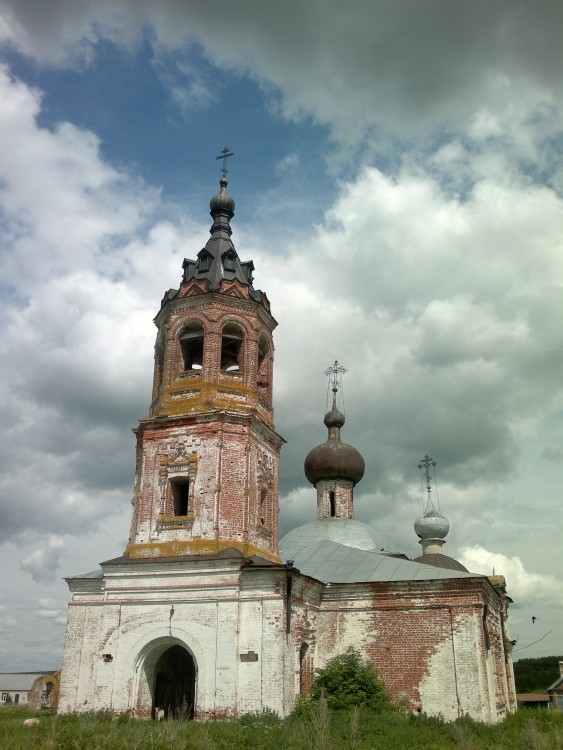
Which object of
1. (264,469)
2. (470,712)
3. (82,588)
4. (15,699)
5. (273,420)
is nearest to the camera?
(470,712)

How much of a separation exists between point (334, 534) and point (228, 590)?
10902mm

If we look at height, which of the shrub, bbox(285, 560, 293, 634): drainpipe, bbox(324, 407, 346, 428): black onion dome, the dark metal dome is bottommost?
the shrub

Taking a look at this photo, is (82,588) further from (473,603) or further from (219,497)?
(473,603)

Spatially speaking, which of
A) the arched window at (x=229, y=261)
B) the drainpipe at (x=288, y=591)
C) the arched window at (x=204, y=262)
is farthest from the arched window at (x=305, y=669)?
the arched window at (x=204, y=262)

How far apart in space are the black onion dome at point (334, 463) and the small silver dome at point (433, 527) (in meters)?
4.25

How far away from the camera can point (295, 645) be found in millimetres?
15984

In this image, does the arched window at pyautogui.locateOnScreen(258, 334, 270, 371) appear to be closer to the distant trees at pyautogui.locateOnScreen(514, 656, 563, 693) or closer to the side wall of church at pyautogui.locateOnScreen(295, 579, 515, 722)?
the side wall of church at pyautogui.locateOnScreen(295, 579, 515, 722)

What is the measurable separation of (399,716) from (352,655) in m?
2.17

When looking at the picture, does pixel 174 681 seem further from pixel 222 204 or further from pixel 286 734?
pixel 222 204

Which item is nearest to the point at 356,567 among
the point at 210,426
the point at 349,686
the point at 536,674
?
the point at 349,686

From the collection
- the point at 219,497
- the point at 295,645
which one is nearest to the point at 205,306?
the point at 219,497

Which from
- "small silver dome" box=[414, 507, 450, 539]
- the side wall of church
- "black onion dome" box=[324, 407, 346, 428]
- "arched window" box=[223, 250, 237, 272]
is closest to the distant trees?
"small silver dome" box=[414, 507, 450, 539]

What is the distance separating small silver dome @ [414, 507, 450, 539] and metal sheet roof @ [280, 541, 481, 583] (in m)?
9.54

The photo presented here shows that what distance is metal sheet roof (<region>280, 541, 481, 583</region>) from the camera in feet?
58.3
